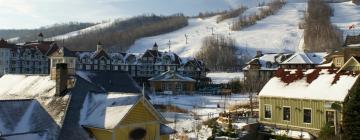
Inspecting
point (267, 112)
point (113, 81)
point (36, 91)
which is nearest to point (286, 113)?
point (267, 112)

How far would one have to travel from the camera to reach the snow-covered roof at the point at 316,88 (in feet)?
80.6

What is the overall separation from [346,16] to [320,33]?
51.3m

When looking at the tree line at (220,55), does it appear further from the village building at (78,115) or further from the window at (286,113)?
the village building at (78,115)

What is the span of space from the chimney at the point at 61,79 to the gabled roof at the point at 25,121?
100 cm

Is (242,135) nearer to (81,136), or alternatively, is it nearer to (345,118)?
(345,118)

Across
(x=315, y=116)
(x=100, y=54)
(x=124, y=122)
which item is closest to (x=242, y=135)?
(x=315, y=116)

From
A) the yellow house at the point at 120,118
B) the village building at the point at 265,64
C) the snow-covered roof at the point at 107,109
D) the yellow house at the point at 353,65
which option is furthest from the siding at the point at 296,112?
the village building at the point at 265,64

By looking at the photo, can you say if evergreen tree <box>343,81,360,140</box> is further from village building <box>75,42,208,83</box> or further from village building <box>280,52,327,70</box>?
village building <box>75,42,208,83</box>

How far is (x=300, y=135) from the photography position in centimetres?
2458

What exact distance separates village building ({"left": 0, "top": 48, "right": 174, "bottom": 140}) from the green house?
32.7ft

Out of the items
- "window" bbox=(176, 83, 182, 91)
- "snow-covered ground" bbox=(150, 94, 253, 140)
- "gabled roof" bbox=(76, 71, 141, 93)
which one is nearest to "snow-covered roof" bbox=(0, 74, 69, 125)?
"gabled roof" bbox=(76, 71, 141, 93)

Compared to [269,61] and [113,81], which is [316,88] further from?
[269,61]

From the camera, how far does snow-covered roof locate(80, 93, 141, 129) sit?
54.2 ft

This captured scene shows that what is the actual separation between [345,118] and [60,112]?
1203 centimetres
